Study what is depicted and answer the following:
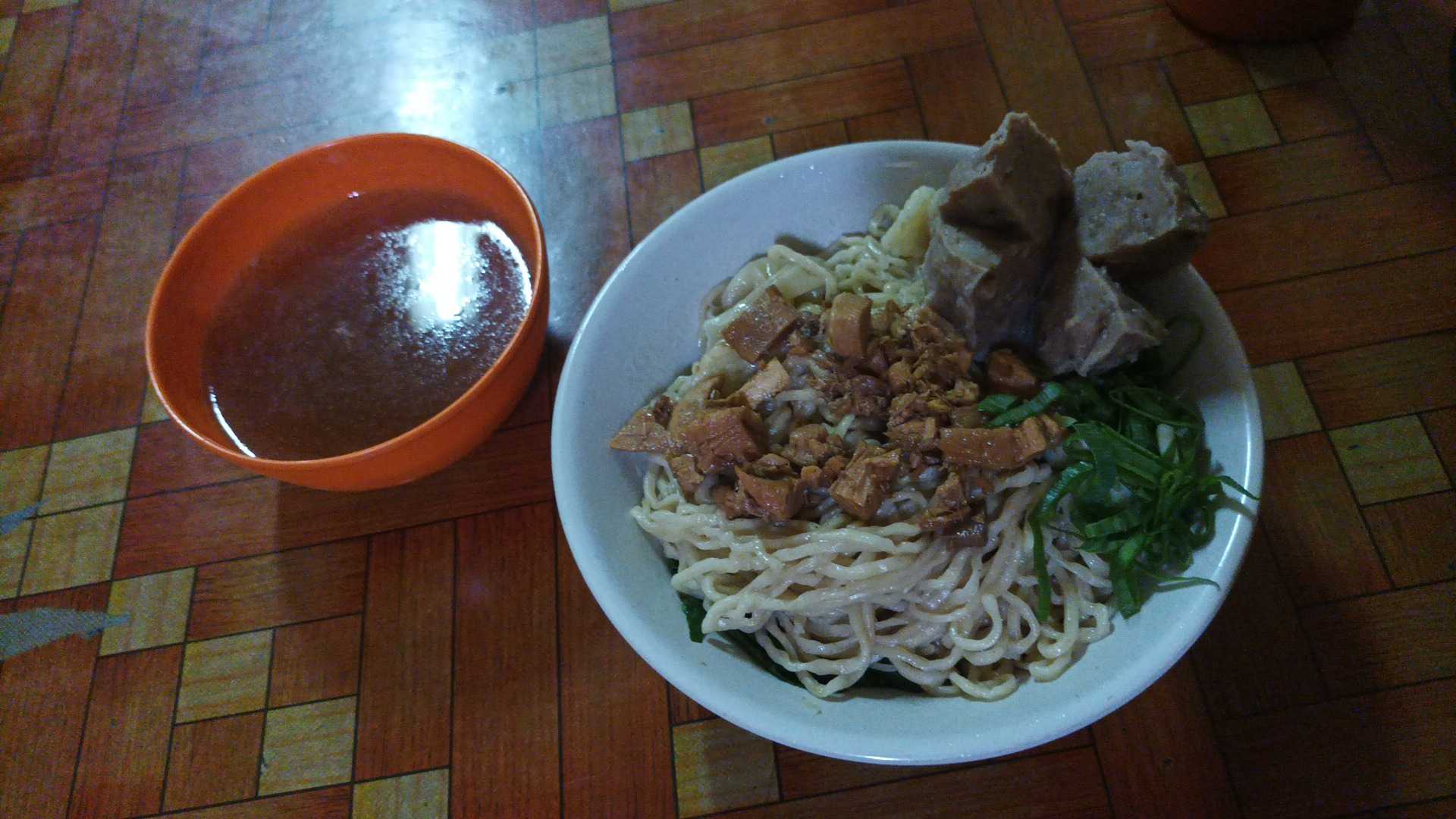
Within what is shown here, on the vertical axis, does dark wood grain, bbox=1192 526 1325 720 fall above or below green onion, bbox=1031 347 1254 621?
below

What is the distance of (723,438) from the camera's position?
1.54 m

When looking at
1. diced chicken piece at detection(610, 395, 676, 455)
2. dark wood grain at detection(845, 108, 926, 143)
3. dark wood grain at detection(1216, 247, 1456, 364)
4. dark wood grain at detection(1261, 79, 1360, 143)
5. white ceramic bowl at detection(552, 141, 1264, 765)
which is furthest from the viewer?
dark wood grain at detection(845, 108, 926, 143)

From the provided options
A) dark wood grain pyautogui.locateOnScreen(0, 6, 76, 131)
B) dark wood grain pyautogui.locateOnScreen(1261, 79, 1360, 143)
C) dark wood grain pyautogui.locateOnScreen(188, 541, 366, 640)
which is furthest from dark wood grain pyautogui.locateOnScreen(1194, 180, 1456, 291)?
dark wood grain pyautogui.locateOnScreen(0, 6, 76, 131)

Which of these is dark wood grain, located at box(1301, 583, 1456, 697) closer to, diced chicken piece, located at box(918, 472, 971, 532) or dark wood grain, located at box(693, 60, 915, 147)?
diced chicken piece, located at box(918, 472, 971, 532)

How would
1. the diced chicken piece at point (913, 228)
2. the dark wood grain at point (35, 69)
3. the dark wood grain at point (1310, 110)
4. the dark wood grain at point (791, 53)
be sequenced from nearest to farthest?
the diced chicken piece at point (913, 228) < the dark wood grain at point (1310, 110) < the dark wood grain at point (791, 53) < the dark wood grain at point (35, 69)

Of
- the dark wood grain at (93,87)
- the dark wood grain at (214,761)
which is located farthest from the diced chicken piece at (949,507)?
the dark wood grain at (93,87)

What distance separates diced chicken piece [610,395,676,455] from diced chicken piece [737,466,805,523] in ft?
0.54

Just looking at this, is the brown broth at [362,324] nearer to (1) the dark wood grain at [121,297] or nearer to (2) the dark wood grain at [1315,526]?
(1) the dark wood grain at [121,297]

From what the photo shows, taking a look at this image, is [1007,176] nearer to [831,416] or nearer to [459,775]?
[831,416]

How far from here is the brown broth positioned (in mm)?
1832

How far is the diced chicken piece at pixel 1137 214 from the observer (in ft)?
4.60

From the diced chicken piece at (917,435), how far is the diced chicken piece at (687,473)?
35 cm

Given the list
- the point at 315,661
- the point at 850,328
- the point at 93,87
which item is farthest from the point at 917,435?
the point at 93,87

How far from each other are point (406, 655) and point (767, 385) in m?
0.93
